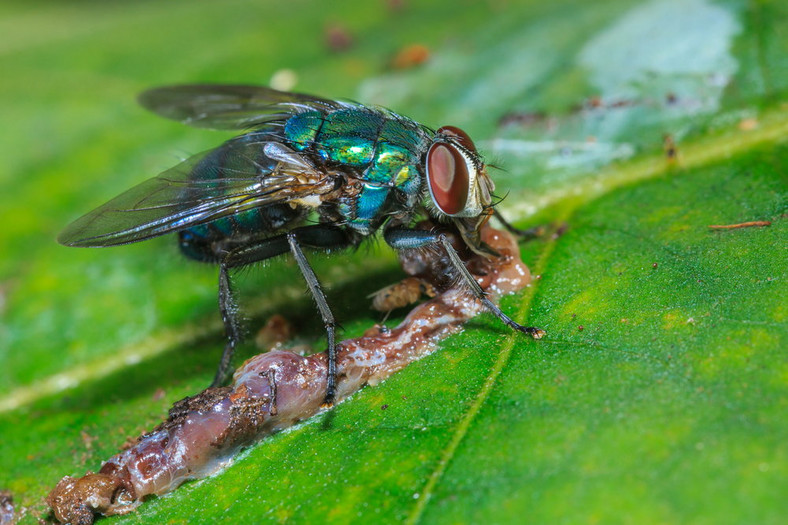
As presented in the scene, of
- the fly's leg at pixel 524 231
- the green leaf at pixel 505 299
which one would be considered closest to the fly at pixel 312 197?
the green leaf at pixel 505 299

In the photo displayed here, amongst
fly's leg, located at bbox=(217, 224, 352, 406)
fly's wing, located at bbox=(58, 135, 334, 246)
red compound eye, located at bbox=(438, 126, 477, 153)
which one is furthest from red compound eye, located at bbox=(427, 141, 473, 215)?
fly's leg, located at bbox=(217, 224, 352, 406)

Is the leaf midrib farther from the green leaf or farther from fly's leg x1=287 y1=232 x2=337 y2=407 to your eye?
fly's leg x1=287 y1=232 x2=337 y2=407

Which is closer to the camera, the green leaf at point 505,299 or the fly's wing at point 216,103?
the green leaf at point 505,299

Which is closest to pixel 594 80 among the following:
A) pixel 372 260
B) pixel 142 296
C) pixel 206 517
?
pixel 372 260

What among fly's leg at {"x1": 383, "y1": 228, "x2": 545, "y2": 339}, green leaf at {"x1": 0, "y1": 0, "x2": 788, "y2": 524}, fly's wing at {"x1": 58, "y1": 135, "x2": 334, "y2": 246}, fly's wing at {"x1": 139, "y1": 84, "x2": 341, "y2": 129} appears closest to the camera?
green leaf at {"x1": 0, "y1": 0, "x2": 788, "y2": 524}

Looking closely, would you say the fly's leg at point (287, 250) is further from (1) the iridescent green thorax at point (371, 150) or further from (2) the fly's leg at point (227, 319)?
(1) the iridescent green thorax at point (371, 150)

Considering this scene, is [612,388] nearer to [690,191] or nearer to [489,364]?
[489,364]
